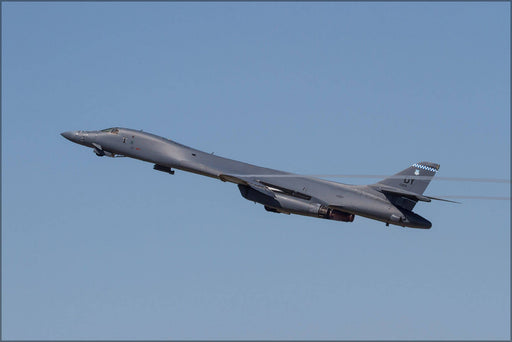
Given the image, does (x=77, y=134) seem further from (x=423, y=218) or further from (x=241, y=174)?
(x=423, y=218)

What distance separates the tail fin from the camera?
150ft

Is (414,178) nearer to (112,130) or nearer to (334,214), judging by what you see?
(334,214)

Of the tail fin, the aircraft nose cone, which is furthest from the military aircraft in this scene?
the aircraft nose cone

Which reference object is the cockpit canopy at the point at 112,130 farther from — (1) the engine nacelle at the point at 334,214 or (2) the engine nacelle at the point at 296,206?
(1) the engine nacelle at the point at 334,214

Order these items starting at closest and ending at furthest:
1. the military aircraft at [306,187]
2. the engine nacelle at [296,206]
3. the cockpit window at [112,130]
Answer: the military aircraft at [306,187], the engine nacelle at [296,206], the cockpit window at [112,130]

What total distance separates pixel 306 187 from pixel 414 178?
5779 mm

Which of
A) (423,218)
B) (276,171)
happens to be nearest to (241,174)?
(276,171)

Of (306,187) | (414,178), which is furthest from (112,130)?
(414,178)

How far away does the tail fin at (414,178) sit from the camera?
4581cm

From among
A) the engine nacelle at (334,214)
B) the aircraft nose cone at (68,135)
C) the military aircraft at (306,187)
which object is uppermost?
the aircraft nose cone at (68,135)

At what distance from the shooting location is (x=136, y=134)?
49031 millimetres

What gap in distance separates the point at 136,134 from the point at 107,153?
7.30 ft

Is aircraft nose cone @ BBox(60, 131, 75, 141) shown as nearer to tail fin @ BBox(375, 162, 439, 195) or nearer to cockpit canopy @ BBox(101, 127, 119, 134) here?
cockpit canopy @ BBox(101, 127, 119, 134)

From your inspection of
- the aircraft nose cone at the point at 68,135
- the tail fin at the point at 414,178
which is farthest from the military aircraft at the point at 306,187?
the aircraft nose cone at the point at 68,135
